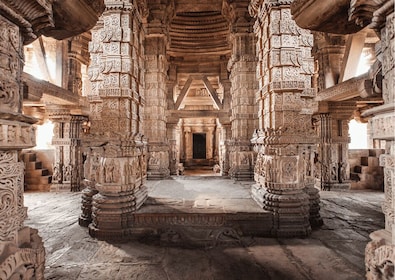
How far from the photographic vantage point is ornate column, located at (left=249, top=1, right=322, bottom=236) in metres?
4.25

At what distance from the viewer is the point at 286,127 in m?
4.38

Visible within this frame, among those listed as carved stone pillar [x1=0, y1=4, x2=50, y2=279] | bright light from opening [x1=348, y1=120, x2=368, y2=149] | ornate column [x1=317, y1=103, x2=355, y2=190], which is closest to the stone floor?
carved stone pillar [x1=0, y1=4, x2=50, y2=279]

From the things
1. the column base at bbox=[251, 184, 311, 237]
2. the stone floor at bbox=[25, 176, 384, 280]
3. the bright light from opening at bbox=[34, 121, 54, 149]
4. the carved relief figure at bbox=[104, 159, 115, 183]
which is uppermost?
the bright light from opening at bbox=[34, 121, 54, 149]

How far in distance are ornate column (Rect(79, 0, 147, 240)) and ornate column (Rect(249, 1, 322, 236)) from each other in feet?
8.75

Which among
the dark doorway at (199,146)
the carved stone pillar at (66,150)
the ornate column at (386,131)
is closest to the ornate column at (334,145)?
the ornate column at (386,131)

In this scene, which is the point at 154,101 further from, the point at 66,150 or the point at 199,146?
the point at 199,146

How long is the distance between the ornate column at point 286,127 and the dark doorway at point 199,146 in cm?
1528

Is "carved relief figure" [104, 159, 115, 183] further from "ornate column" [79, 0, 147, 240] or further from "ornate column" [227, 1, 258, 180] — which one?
"ornate column" [227, 1, 258, 180]

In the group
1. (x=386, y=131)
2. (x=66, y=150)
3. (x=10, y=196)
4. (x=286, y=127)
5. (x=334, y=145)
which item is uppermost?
(x=286, y=127)

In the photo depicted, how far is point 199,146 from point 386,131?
1847 cm

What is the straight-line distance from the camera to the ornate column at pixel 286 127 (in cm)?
425

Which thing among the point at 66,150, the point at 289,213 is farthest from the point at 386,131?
the point at 66,150

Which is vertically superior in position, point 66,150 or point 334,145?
point 334,145

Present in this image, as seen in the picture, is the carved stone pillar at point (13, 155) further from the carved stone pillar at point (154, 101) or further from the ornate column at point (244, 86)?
the ornate column at point (244, 86)
